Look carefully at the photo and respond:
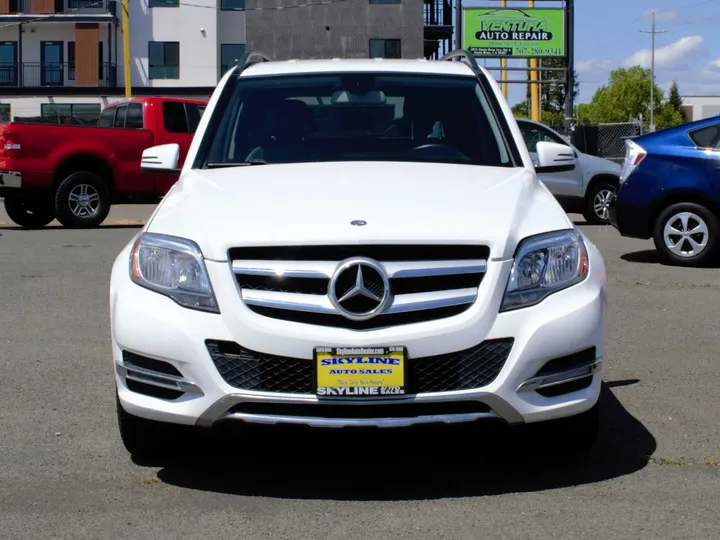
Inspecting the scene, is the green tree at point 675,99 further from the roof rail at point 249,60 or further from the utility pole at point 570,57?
the roof rail at point 249,60

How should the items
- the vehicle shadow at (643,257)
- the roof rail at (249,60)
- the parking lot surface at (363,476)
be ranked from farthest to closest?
the vehicle shadow at (643,257)
the roof rail at (249,60)
the parking lot surface at (363,476)

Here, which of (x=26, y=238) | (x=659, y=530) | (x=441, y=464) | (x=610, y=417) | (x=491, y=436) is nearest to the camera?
(x=659, y=530)

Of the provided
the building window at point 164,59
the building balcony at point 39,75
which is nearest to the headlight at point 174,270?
the building window at point 164,59

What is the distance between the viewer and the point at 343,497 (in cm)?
432

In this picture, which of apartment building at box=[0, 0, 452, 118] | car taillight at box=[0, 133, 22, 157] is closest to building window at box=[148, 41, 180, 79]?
apartment building at box=[0, 0, 452, 118]

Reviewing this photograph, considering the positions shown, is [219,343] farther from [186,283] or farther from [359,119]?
[359,119]

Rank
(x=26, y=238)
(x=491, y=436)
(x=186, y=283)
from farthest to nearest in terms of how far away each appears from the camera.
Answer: (x=26, y=238)
(x=491, y=436)
(x=186, y=283)

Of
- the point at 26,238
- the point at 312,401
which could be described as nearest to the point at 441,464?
the point at 312,401

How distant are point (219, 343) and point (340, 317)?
453 millimetres

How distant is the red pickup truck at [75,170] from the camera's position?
1636 centimetres

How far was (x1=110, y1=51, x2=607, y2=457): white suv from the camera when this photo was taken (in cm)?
410

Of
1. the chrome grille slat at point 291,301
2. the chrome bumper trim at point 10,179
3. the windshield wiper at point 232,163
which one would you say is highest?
the chrome bumper trim at point 10,179

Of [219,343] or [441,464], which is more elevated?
[219,343]

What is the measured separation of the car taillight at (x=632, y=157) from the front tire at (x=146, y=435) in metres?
8.48
